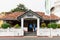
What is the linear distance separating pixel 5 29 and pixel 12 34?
1.24 meters

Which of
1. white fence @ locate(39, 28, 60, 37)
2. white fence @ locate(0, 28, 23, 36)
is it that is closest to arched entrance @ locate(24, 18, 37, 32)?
white fence @ locate(39, 28, 60, 37)

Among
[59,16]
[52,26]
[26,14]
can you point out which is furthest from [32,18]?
[59,16]

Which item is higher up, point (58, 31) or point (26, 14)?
point (26, 14)

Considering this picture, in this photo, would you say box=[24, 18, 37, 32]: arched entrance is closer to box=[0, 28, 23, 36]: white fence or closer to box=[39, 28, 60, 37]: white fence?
box=[39, 28, 60, 37]: white fence

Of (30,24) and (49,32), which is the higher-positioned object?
(30,24)

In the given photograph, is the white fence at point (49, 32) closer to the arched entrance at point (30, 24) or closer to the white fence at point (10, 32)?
the white fence at point (10, 32)

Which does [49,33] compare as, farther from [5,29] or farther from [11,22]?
[11,22]

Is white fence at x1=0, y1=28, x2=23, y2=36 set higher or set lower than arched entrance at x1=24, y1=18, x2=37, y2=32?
lower

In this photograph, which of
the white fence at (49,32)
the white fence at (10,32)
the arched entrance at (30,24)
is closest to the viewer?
the white fence at (10,32)

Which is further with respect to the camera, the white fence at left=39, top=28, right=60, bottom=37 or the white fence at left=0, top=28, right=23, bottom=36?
the white fence at left=39, top=28, right=60, bottom=37

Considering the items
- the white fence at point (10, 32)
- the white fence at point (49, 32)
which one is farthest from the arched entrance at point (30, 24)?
the white fence at point (10, 32)

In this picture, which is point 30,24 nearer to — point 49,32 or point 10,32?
point 49,32

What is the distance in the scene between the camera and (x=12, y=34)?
3391 cm

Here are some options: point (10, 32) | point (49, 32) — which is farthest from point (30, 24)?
point (10, 32)
